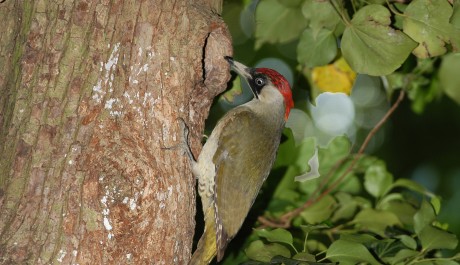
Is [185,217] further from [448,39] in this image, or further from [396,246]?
[448,39]

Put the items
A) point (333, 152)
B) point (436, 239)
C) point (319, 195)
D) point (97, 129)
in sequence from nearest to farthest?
1. point (97, 129)
2. point (436, 239)
3. point (333, 152)
4. point (319, 195)

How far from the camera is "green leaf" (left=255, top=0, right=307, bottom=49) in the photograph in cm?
385

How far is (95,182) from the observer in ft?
7.86

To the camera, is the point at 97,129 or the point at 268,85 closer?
the point at 97,129

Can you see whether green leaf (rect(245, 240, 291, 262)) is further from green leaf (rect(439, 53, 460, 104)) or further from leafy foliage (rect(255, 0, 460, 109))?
green leaf (rect(439, 53, 460, 104))

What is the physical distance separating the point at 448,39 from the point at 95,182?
1.77 m

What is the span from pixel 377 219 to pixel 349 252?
2.51ft

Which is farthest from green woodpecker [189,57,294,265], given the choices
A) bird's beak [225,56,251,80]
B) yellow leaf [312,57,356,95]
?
yellow leaf [312,57,356,95]

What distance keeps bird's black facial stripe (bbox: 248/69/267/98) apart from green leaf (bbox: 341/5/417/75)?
888 millimetres

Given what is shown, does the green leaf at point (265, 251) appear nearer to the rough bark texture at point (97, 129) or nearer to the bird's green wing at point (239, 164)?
the bird's green wing at point (239, 164)

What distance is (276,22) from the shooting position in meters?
3.89

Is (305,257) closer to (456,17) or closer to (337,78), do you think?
(456,17)

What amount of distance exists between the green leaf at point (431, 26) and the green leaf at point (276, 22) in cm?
83

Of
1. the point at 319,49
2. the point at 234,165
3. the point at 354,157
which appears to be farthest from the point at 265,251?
the point at 354,157
